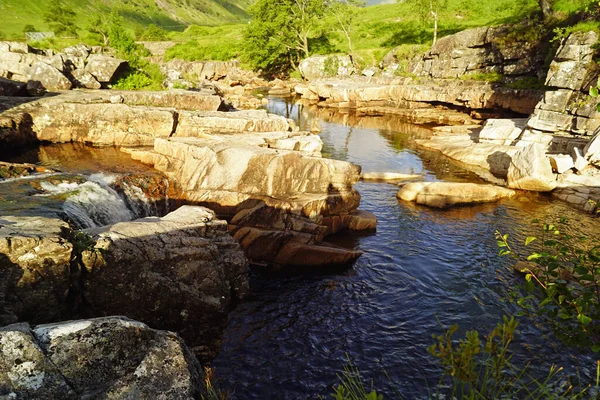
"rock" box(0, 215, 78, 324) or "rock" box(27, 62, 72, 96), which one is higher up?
"rock" box(27, 62, 72, 96)

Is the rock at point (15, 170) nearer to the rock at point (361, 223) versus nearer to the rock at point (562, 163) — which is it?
the rock at point (361, 223)

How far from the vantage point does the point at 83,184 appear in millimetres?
16062

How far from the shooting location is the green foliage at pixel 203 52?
92250 mm

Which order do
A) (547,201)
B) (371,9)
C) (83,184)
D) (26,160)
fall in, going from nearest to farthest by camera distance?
(83,184) → (26,160) → (547,201) → (371,9)

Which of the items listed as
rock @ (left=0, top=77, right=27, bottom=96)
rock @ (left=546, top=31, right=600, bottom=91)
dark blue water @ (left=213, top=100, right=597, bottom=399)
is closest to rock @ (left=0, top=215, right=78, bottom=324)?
dark blue water @ (left=213, top=100, right=597, bottom=399)

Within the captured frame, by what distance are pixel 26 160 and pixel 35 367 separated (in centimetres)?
2290

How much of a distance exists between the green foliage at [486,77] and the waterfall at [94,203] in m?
46.1

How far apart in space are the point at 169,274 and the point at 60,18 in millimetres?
84829

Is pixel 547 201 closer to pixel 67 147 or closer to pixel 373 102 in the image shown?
pixel 67 147

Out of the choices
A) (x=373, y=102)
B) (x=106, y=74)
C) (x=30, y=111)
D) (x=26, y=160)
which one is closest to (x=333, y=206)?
(x=26, y=160)

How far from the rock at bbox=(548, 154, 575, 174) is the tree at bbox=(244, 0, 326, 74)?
204ft

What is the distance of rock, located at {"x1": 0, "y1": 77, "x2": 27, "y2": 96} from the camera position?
2692cm

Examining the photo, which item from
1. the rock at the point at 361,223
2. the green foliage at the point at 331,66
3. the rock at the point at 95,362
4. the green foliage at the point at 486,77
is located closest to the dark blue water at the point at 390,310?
the rock at the point at 361,223

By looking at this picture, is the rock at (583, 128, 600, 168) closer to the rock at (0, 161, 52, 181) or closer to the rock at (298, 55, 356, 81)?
the rock at (0, 161, 52, 181)
